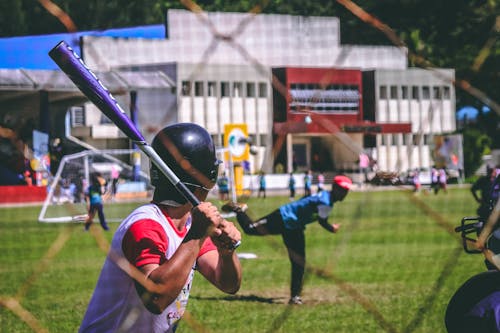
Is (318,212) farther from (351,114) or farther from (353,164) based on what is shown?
(351,114)

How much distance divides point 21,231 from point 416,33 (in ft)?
56.7

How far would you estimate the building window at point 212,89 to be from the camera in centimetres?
726

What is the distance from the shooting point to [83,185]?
23.8 metres

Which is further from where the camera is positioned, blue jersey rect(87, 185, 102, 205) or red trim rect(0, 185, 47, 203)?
blue jersey rect(87, 185, 102, 205)

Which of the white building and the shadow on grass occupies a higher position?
the white building

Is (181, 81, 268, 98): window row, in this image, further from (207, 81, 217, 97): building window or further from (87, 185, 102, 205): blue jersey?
(87, 185, 102, 205): blue jersey

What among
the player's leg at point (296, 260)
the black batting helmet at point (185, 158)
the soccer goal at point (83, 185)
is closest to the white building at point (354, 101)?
the black batting helmet at point (185, 158)

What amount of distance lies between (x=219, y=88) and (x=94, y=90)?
5.84 m

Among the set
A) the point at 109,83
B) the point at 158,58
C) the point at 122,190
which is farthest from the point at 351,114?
the point at 122,190

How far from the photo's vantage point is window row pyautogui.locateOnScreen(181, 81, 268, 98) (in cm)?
710

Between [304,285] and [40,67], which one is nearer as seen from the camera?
[40,67]

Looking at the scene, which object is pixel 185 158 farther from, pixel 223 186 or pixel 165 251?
pixel 223 186

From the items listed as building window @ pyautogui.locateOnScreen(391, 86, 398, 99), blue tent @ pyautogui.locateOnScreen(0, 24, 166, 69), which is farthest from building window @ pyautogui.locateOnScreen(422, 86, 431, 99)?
blue tent @ pyautogui.locateOnScreen(0, 24, 166, 69)

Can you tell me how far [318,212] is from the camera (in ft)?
32.2
